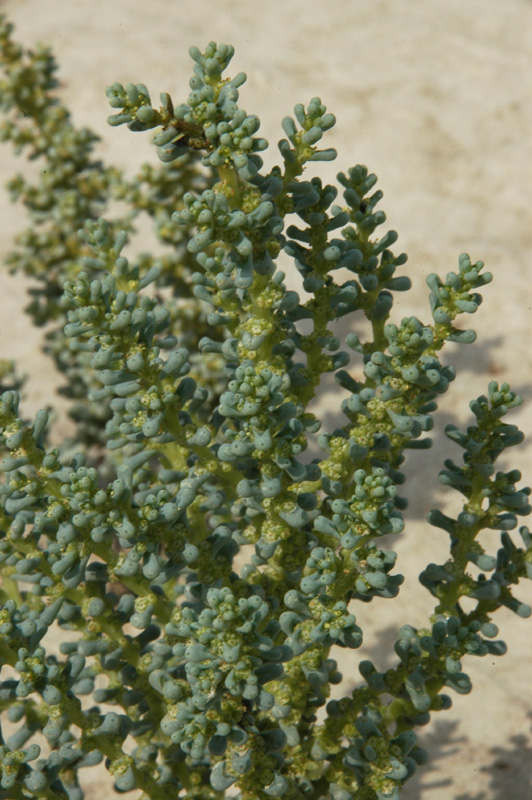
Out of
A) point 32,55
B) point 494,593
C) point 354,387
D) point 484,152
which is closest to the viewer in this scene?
point 494,593

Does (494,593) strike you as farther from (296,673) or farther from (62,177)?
(62,177)

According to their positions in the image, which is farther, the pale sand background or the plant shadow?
the pale sand background

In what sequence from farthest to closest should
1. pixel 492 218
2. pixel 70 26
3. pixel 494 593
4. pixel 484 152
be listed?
1. pixel 70 26
2. pixel 484 152
3. pixel 492 218
4. pixel 494 593

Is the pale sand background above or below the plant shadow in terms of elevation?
above

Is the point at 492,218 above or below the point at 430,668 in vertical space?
above

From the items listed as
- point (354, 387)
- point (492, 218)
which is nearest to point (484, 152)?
point (492, 218)

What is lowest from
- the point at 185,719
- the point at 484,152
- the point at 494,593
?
the point at 185,719

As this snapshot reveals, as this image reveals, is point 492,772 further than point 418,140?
No

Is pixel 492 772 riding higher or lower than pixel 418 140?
lower
